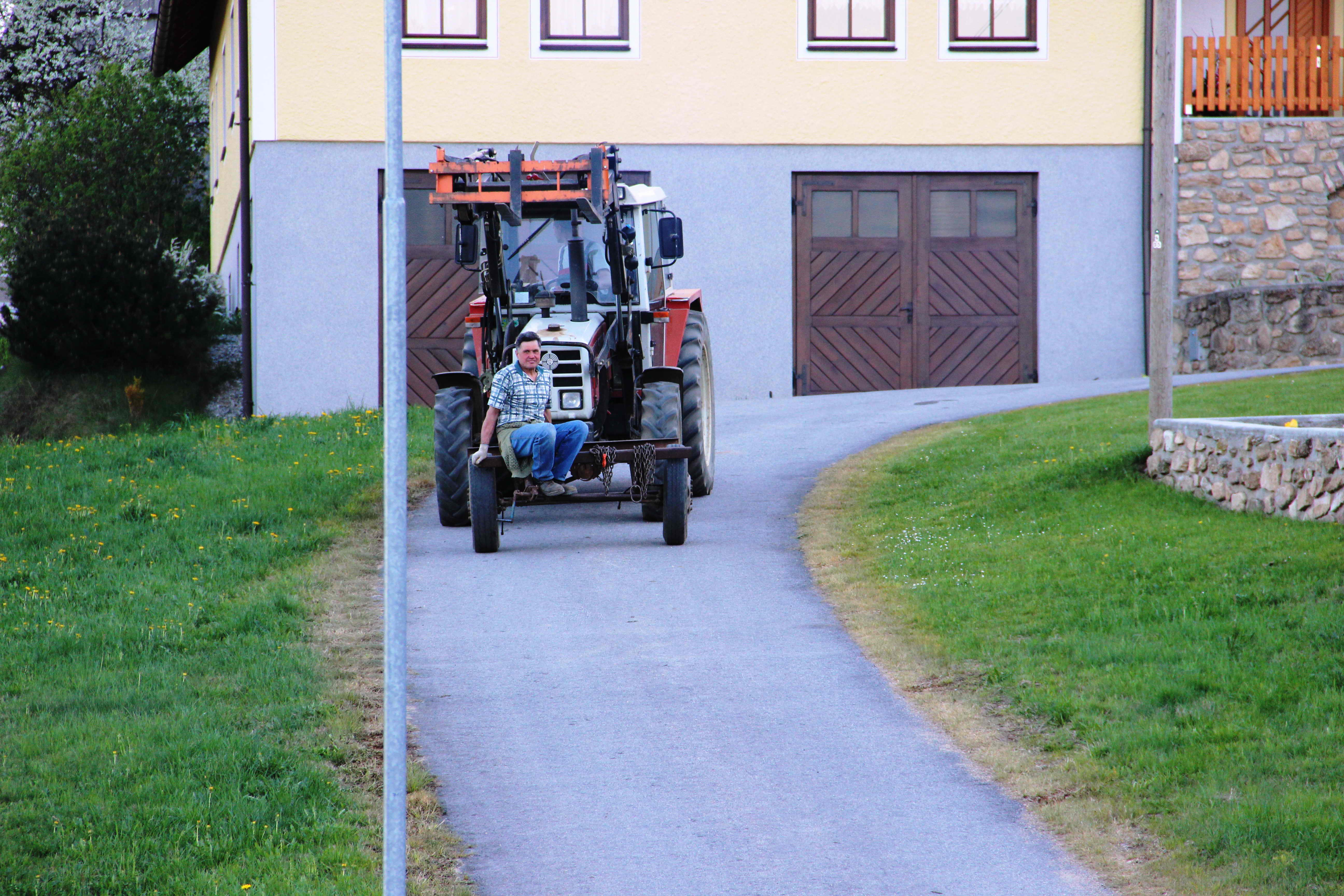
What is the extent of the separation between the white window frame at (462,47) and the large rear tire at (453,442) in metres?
10.7

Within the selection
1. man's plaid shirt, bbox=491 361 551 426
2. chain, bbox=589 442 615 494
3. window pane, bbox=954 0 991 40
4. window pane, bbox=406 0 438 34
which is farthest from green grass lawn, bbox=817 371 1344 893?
window pane, bbox=406 0 438 34

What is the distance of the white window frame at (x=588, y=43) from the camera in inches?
835

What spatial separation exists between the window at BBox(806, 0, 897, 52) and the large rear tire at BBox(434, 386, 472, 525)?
1182cm

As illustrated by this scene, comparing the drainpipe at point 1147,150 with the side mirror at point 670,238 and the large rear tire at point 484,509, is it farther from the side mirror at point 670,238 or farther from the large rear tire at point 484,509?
the large rear tire at point 484,509

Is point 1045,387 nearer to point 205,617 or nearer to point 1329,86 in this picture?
point 1329,86

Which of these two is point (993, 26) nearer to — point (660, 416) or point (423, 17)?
point (423, 17)

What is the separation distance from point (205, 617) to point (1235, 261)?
57.1 ft

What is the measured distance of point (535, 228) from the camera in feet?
38.4

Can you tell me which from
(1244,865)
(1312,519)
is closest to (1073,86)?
(1312,519)

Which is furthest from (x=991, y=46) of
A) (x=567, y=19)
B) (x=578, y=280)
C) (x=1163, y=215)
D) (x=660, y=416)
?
(x=660, y=416)

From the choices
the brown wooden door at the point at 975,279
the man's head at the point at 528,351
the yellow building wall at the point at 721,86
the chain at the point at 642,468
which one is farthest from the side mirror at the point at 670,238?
the brown wooden door at the point at 975,279

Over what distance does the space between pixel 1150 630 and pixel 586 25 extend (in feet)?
51.5

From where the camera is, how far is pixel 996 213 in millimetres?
22219

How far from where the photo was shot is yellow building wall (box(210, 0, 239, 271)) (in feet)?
82.1
